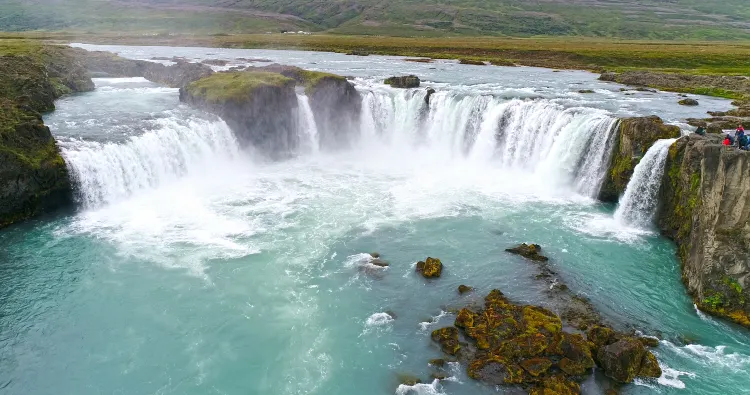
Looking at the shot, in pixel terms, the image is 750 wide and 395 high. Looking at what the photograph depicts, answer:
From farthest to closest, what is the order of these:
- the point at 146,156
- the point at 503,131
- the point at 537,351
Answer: the point at 503,131 < the point at 146,156 < the point at 537,351

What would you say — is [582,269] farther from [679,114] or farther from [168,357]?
[679,114]

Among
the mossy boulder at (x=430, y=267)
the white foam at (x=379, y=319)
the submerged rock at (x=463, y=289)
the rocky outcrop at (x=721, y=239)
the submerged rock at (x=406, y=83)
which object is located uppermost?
the submerged rock at (x=406, y=83)

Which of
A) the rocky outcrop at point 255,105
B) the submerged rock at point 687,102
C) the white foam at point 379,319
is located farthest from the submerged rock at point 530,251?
the submerged rock at point 687,102

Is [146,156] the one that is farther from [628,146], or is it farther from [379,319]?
[628,146]

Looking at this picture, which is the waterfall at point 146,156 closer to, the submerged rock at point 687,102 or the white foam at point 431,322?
the white foam at point 431,322

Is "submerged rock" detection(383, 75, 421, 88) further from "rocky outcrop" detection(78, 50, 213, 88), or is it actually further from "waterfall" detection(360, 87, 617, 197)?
"rocky outcrop" detection(78, 50, 213, 88)

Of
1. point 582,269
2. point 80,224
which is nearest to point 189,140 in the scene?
point 80,224

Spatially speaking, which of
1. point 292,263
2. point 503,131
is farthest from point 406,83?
point 292,263
